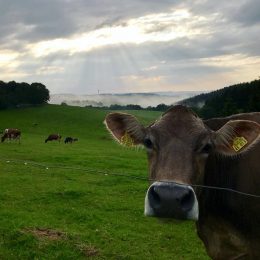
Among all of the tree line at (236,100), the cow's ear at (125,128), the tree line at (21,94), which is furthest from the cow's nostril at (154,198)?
the tree line at (21,94)

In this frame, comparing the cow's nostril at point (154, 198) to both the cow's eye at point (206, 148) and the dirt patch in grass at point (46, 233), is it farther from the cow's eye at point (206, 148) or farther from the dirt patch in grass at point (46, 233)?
the dirt patch in grass at point (46, 233)

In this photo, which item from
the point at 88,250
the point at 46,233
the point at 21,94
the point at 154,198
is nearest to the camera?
the point at 154,198

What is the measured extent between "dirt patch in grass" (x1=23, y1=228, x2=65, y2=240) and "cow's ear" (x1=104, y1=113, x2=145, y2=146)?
5.02 m

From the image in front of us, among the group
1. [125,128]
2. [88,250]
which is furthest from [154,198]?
[88,250]

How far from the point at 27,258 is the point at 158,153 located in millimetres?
5282

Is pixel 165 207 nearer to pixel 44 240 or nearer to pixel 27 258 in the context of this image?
pixel 27 258

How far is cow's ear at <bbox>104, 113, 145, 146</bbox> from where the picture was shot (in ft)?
21.4

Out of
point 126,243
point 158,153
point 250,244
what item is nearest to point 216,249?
point 250,244

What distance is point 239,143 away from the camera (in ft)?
20.8

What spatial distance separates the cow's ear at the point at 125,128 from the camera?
653cm

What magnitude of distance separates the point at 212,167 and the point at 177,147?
1240 mm

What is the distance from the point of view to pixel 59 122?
85.5m

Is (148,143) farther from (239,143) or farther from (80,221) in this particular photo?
(80,221)

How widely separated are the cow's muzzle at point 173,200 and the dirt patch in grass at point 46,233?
625 centimetres
